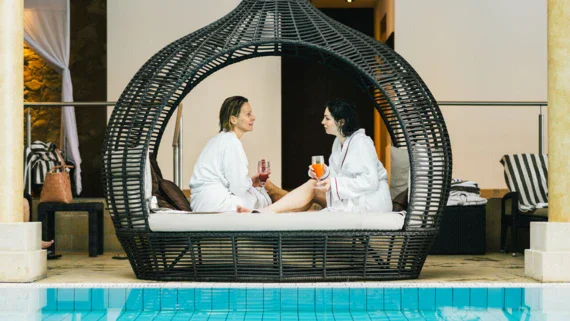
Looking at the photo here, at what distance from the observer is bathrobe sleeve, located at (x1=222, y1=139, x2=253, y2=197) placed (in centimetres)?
584

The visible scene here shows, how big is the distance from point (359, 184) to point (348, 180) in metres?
0.08

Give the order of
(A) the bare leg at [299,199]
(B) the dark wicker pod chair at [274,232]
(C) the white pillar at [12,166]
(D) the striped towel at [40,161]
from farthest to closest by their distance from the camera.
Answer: (D) the striped towel at [40,161], (A) the bare leg at [299,199], (C) the white pillar at [12,166], (B) the dark wicker pod chair at [274,232]

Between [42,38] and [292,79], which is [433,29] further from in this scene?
[42,38]

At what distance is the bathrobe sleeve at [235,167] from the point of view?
19.2 feet

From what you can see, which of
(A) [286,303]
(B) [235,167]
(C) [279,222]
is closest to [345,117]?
(B) [235,167]

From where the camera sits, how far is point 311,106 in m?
11.5

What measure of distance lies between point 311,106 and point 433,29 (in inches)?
96.2

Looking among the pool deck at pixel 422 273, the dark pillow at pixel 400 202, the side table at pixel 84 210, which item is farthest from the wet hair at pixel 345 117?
the side table at pixel 84 210

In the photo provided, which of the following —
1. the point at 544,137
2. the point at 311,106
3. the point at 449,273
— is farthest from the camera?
the point at 311,106

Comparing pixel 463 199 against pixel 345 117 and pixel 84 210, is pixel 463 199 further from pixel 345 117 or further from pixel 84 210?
pixel 84 210

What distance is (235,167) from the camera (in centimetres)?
584

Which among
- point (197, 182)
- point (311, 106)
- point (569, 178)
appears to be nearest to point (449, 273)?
point (569, 178)

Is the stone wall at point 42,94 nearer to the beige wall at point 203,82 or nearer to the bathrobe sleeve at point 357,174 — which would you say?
the beige wall at point 203,82

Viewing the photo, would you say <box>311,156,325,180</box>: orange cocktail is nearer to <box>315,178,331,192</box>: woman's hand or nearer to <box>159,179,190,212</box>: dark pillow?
<box>315,178,331,192</box>: woman's hand
